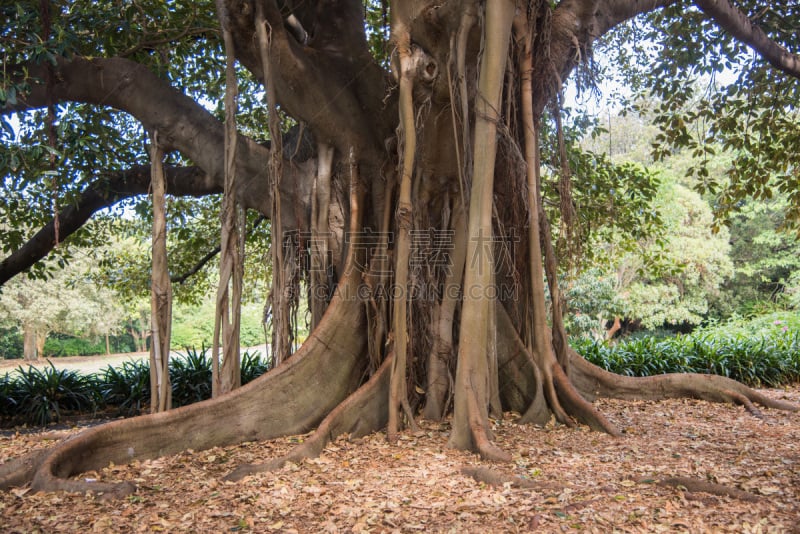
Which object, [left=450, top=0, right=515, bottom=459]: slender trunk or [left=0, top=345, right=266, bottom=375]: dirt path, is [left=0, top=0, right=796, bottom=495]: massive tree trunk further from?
[left=0, top=345, right=266, bottom=375]: dirt path

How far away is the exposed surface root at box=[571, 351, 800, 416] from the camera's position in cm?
557

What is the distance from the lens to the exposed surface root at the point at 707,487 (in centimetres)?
270

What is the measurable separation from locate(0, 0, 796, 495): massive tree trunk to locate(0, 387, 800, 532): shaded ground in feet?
0.87

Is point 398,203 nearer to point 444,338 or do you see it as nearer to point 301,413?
point 444,338

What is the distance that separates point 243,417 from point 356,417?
2.58ft

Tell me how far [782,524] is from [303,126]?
414 cm

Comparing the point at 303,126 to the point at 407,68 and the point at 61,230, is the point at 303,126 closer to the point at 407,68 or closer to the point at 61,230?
the point at 407,68

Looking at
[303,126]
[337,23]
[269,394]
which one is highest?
[337,23]

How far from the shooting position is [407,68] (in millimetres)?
4148

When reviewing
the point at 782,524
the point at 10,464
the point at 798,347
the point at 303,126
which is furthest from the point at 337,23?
the point at 798,347

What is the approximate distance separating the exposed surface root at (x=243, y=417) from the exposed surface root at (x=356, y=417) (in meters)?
0.32

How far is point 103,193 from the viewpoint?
594cm

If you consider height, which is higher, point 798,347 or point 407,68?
point 407,68

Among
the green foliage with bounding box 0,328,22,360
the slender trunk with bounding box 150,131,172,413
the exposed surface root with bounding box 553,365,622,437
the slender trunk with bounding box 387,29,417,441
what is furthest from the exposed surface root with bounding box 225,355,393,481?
the green foliage with bounding box 0,328,22,360
